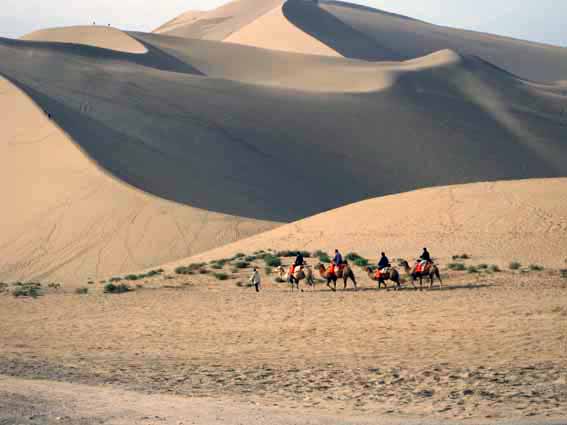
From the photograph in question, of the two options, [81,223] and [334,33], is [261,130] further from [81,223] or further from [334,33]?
[334,33]

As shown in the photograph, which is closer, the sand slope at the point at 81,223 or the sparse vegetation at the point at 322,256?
the sparse vegetation at the point at 322,256

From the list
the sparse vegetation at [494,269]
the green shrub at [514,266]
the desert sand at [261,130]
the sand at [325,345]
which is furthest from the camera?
the desert sand at [261,130]

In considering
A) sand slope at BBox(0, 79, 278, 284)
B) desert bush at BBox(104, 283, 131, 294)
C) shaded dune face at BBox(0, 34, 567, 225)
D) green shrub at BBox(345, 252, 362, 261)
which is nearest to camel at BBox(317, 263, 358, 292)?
green shrub at BBox(345, 252, 362, 261)

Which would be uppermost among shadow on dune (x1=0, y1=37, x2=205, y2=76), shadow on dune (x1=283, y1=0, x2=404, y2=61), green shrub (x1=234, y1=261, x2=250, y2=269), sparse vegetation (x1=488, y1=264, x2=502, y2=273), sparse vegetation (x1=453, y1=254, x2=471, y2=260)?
shadow on dune (x1=283, y1=0, x2=404, y2=61)

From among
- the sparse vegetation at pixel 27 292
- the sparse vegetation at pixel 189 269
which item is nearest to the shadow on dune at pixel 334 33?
the sparse vegetation at pixel 189 269

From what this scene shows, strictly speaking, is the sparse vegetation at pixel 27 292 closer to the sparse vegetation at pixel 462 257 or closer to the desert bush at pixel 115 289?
the desert bush at pixel 115 289

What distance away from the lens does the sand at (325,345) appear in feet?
42.3

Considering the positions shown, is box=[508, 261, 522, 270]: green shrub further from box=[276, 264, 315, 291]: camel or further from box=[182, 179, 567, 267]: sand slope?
box=[276, 264, 315, 291]: camel

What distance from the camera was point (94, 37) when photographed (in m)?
100

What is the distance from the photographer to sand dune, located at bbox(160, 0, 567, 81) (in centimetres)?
11731

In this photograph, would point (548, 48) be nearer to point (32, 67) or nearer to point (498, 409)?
point (32, 67)

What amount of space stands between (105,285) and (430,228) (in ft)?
35.8

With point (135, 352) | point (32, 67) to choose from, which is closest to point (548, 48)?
point (32, 67)

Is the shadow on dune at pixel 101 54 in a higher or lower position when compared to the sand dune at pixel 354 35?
lower
